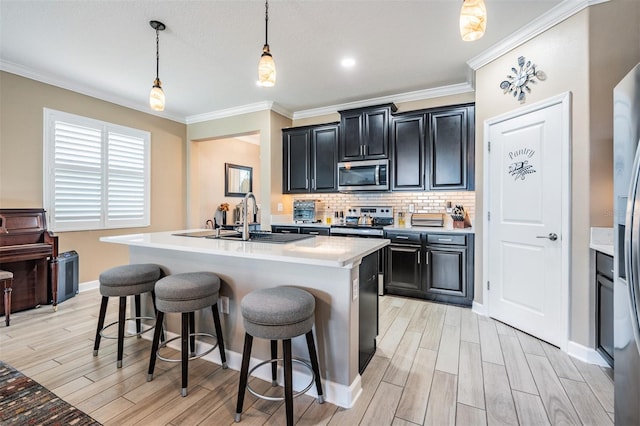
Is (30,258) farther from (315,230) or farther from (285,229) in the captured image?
(315,230)

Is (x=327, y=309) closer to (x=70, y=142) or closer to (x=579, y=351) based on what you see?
(x=579, y=351)

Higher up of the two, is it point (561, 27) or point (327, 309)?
point (561, 27)

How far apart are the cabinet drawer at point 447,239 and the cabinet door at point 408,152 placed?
0.73m

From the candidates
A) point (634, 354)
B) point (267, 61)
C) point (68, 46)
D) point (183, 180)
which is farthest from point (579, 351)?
point (183, 180)

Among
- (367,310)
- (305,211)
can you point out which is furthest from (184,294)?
(305,211)

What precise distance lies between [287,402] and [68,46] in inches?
153

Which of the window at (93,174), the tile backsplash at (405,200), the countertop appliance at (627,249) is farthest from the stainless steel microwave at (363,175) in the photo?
the window at (93,174)

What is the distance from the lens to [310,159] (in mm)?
4824

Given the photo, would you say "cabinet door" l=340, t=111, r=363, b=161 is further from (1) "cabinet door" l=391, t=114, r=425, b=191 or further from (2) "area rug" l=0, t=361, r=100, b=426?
(2) "area rug" l=0, t=361, r=100, b=426

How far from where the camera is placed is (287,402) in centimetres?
152

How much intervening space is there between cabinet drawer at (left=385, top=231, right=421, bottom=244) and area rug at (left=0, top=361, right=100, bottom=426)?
3296 mm

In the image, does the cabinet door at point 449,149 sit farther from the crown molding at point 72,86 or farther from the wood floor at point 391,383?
the crown molding at point 72,86

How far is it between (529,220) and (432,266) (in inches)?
48.9

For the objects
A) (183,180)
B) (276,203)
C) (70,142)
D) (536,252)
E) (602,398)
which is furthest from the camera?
(183,180)
